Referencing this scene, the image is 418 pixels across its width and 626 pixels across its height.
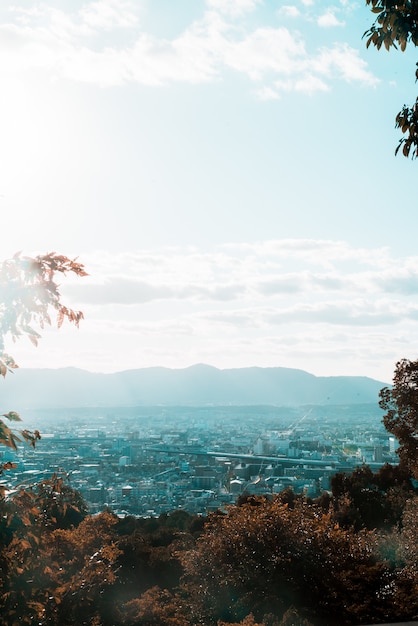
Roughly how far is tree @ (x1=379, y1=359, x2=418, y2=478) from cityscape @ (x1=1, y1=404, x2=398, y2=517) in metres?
4.39

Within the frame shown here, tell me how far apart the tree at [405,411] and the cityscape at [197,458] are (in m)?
4.39

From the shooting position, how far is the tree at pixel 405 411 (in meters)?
13.4

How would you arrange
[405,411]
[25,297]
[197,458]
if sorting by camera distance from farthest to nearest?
1. [197,458]
2. [405,411]
3. [25,297]

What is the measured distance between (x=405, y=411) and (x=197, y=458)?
3083 inches

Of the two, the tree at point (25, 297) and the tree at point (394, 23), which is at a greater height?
the tree at point (394, 23)

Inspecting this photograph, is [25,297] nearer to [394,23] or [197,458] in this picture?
[394,23]

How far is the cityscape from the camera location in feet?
171

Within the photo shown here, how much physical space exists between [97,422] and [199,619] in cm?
14389

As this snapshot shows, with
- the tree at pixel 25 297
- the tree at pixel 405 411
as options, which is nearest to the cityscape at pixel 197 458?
the tree at pixel 25 297

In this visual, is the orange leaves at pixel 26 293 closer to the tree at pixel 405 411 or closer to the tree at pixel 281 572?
the tree at pixel 281 572

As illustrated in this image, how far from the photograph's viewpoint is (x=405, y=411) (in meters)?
13.5

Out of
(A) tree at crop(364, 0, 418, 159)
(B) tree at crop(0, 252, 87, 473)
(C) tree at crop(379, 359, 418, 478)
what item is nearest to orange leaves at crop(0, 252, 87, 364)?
(B) tree at crop(0, 252, 87, 473)

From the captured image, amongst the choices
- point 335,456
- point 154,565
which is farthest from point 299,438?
point 154,565

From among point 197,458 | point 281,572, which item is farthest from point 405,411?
point 197,458
